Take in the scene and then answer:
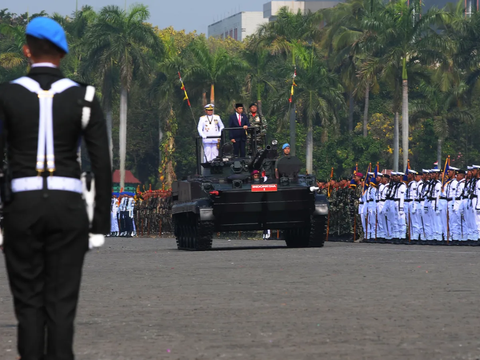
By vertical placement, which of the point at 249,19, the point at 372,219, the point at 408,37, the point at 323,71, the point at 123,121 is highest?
the point at 249,19

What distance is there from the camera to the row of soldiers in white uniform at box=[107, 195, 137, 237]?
1987 inches

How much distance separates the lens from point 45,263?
5453 mm

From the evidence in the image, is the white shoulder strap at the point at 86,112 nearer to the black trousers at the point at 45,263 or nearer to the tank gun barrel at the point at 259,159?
the black trousers at the point at 45,263

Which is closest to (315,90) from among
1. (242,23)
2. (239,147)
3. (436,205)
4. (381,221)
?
(381,221)

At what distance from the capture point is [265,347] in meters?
8.00

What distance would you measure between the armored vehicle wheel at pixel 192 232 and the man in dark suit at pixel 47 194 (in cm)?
1824

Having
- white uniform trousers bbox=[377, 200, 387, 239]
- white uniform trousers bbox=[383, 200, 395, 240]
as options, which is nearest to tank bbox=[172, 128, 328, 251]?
white uniform trousers bbox=[383, 200, 395, 240]

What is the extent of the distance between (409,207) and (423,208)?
77cm

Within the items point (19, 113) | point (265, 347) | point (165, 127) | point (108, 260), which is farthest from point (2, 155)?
point (165, 127)

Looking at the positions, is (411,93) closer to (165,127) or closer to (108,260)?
(165,127)

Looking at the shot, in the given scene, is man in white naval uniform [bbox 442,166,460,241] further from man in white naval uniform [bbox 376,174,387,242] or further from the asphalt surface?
the asphalt surface

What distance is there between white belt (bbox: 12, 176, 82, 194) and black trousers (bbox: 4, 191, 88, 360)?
0.03 m

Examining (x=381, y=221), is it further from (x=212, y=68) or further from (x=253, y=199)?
(x=212, y=68)

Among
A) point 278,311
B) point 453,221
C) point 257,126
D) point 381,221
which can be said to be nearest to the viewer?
point 278,311
